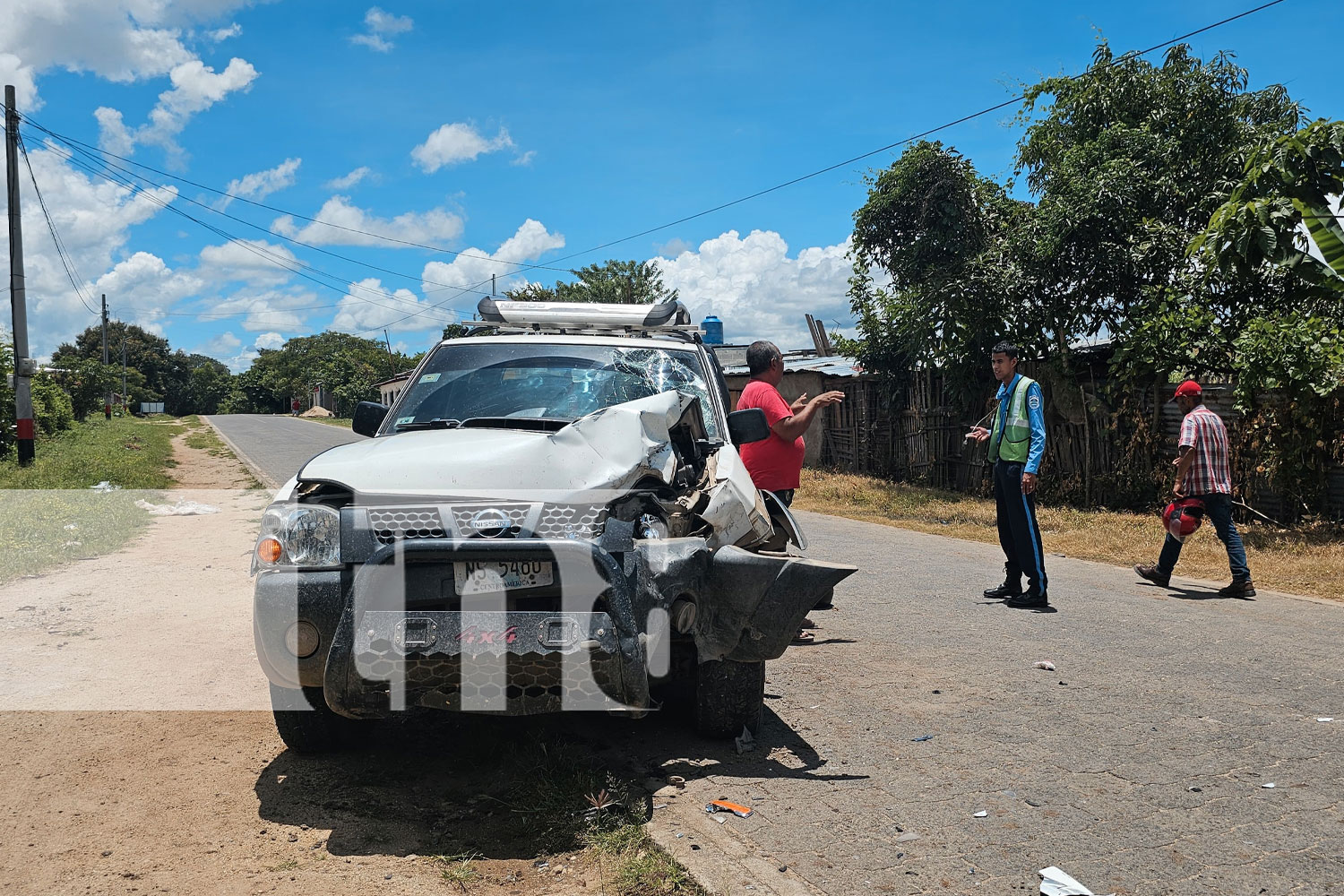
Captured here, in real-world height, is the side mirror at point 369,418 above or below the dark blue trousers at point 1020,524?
above

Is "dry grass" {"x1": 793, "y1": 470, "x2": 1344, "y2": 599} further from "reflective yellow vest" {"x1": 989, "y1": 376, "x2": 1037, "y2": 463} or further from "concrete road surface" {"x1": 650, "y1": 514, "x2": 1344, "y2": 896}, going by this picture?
"reflective yellow vest" {"x1": 989, "y1": 376, "x2": 1037, "y2": 463}

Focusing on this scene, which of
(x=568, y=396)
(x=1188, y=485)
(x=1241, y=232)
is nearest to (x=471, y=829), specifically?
(x=568, y=396)

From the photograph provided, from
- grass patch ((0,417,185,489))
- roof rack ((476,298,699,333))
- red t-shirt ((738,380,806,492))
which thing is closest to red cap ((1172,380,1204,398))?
red t-shirt ((738,380,806,492))

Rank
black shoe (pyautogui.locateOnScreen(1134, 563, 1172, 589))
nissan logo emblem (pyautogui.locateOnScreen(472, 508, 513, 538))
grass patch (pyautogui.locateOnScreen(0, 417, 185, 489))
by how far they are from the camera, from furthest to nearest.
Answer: grass patch (pyautogui.locateOnScreen(0, 417, 185, 489))
black shoe (pyautogui.locateOnScreen(1134, 563, 1172, 589))
nissan logo emblem (pyautogui.locateOnScreen(472, 508, 513, 538))

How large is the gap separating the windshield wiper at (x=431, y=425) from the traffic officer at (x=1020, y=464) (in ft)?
14.0

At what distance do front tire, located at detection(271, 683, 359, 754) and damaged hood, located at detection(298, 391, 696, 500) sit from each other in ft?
3.18

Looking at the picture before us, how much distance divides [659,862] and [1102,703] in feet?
9.21

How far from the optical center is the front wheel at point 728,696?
4.35 meters

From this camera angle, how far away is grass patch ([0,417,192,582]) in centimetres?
965

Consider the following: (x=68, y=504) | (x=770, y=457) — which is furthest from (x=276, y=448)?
(x=770, y=457)

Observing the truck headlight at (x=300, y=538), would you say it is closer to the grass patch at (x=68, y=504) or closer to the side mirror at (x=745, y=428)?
the side mirror at (x=745, y=428)

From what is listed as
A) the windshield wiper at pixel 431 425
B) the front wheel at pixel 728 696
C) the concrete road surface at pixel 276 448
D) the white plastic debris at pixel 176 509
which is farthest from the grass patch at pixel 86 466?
the front wheel at pixel 728 696

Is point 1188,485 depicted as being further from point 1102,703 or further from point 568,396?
point 568,396

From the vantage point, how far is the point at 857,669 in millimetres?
5688
